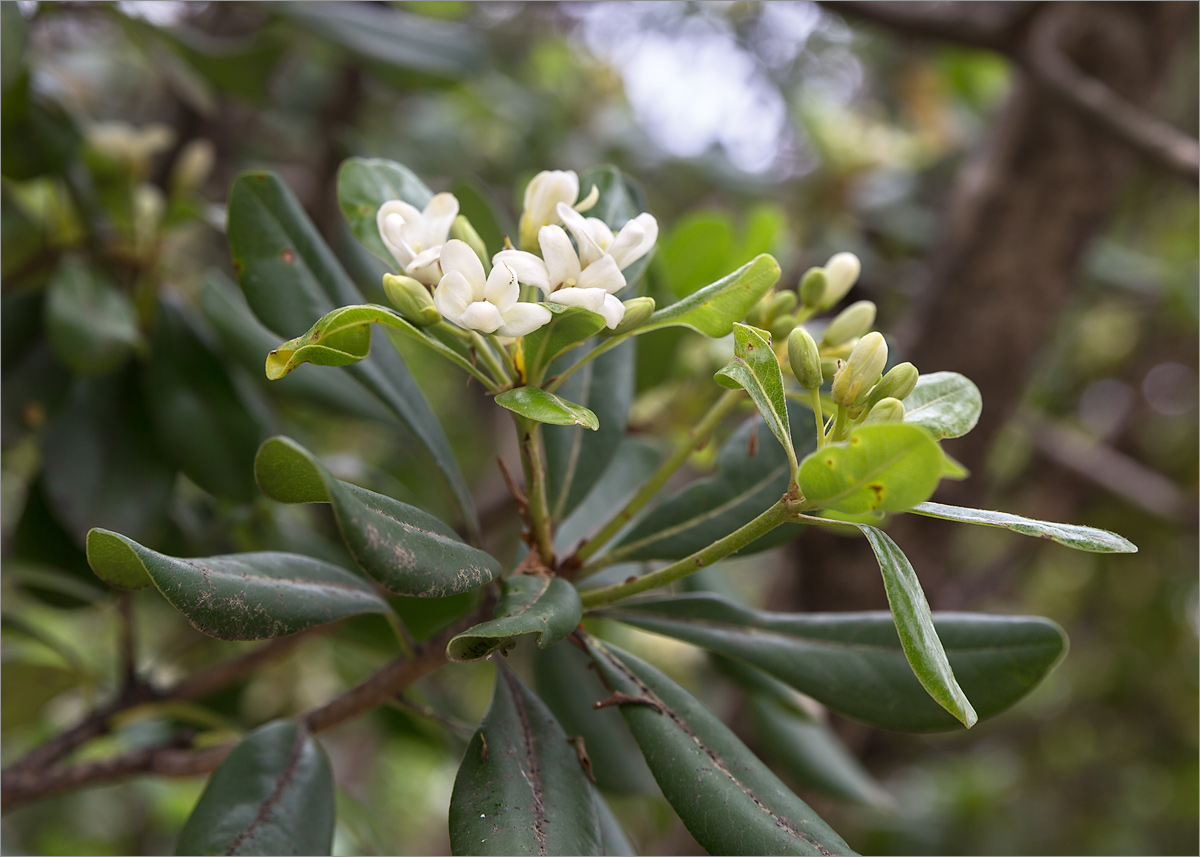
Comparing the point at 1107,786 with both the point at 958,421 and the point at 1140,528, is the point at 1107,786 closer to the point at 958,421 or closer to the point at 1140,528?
the point at 1140,528

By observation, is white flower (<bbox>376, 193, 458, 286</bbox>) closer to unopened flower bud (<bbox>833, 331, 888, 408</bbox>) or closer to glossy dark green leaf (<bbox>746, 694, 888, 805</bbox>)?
unopened flower bud (<bbox>833, 331, 888, 408</bbox>)

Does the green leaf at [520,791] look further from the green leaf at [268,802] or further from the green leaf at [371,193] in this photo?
the green leaf at [371,193]

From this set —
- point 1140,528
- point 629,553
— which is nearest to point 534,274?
point 629,553

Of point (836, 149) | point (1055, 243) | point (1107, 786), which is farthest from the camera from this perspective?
point (1107, 786)

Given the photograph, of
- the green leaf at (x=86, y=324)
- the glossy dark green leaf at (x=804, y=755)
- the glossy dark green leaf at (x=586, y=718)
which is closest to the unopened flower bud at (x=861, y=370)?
the glossy dark green leaf at (x=586, y=718)

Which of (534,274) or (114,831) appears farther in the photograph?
(114,831)

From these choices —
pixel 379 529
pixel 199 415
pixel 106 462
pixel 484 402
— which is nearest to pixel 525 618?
pixel 379 529
